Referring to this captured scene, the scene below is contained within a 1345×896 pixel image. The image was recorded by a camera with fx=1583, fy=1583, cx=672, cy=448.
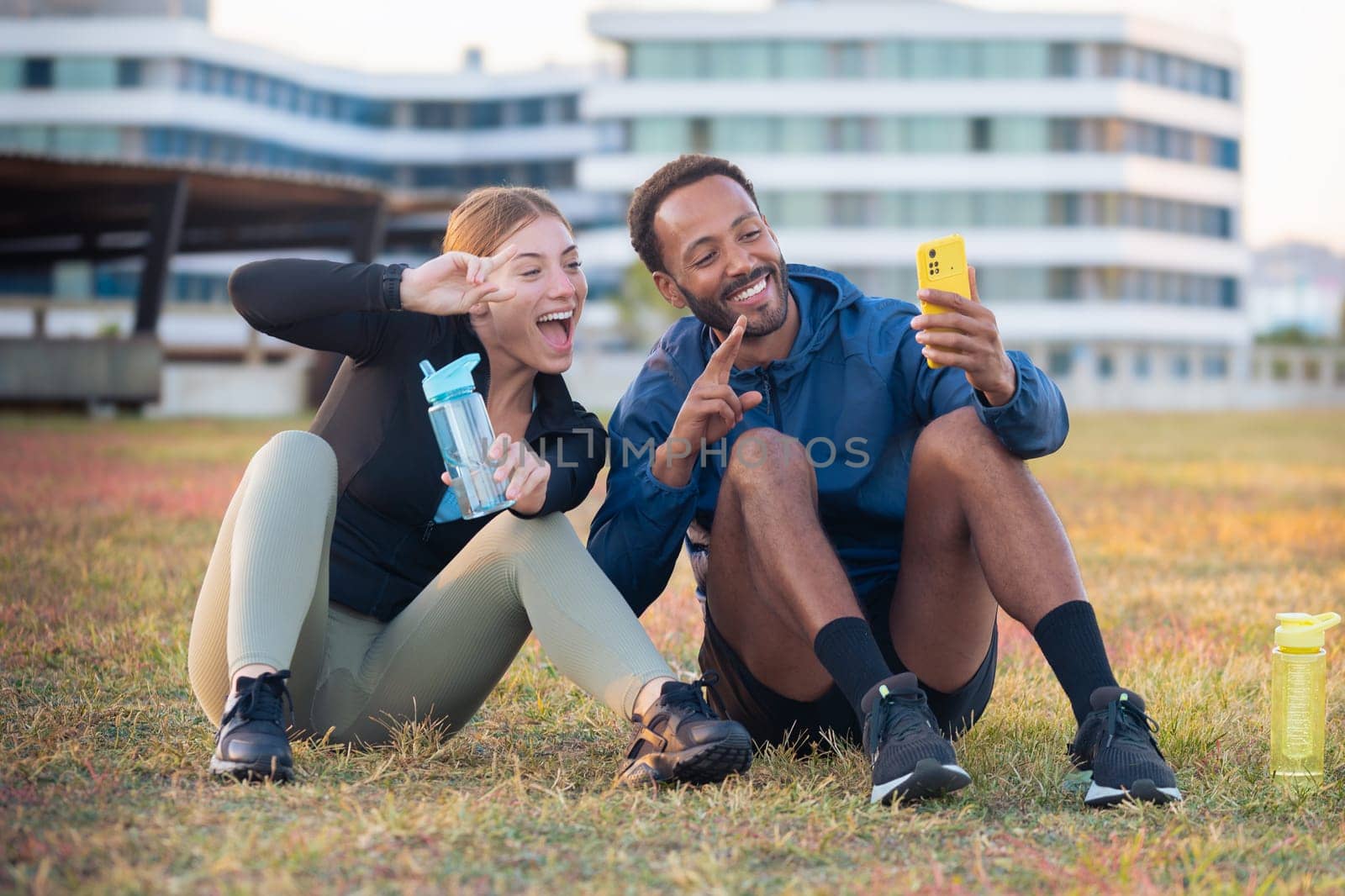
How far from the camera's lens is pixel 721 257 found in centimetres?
427

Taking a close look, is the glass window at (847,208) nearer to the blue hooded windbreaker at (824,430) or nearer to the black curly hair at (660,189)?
the black curly hair at (660,189)

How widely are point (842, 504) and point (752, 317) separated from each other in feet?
1.82

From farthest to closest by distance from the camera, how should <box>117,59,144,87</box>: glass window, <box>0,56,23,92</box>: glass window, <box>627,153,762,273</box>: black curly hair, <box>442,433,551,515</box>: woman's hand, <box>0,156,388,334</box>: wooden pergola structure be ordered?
1. <box>0,56,23,92</box>: glass window
2. <box>117,59,144,87</box>: glass window
3. <box>0,156,388,334</box>: wooden pergola structure
4. <box>627,153,762,273</box>: black curly hair
5. <box>442,433,551,515</box>: woman's hand

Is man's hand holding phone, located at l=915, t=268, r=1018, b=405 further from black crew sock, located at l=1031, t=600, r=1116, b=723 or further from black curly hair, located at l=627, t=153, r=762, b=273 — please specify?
black curly hair, located at l=627, t=153, r=762, b=273

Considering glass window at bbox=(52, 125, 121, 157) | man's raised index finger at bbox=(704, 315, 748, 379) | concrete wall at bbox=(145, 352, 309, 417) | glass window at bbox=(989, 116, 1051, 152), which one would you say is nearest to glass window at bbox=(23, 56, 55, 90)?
glass window at bbox=(52, 125, 121, 157)

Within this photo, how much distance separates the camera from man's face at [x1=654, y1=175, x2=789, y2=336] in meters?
4.21

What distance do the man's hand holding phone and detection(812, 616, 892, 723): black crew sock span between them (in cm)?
63

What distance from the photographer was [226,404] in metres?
30.8

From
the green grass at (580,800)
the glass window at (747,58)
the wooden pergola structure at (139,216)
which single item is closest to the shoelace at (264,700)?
the green grass at (580,800)

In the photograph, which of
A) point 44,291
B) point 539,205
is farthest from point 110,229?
point 44,291

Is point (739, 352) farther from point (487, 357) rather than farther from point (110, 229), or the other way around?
point (110, 229)

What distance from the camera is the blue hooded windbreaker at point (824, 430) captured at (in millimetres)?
4043

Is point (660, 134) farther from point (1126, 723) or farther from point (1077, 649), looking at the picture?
point (1126, 723)

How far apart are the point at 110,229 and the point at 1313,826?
29.5 meters
